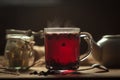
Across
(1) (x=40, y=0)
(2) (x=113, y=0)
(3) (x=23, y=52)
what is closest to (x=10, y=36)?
(3) (x=23, y=52)

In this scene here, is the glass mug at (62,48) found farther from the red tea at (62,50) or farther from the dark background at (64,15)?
the dark background at (64,15)

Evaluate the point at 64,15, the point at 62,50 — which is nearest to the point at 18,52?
the point at 62,50

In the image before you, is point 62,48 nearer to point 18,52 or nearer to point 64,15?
point 18,52

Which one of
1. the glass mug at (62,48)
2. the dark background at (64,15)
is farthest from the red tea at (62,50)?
the dark background at (64,15)

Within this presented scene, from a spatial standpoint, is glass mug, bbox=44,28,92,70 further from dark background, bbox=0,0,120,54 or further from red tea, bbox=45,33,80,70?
dark background, bbox=0,0,120,54

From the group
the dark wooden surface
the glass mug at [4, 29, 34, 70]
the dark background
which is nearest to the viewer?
the dark wooden surface

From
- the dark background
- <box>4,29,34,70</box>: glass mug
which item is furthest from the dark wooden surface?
the dark background
